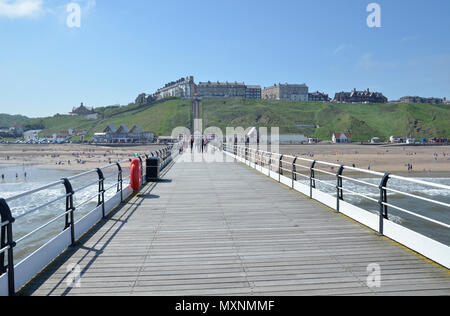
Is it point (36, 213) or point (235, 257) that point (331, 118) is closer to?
point (36, 213)

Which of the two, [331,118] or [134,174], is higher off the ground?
[331,118]

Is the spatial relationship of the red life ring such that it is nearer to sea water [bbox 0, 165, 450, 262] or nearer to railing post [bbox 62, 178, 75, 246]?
sea water [bbox 0, 165, 450, 262]

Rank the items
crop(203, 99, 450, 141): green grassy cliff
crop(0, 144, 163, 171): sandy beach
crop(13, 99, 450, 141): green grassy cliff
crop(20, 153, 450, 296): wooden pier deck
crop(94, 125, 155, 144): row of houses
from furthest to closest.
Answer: crop(13, 99, 450, 141): green grassy cliff, crop(203, 99, 450, 141): green grassy cliff, crop(94, 125, 155, 144): row of houses, crop(0, 144, 163, 171): sandy beach, crop(20, 153, 450, 296): wooden pier deck

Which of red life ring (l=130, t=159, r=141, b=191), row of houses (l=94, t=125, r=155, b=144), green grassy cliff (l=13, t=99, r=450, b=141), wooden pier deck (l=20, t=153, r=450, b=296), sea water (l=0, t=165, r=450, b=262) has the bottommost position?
sea water (l=0, t=165, r=450, b=262)

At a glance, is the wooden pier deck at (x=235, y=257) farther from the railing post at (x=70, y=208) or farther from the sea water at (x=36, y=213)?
the sea water at (x=36, y=213)

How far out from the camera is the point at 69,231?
598 centimetres

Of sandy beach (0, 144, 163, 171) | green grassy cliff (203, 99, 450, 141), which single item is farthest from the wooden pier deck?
green grassy cliff (203, 99, 450, 141)

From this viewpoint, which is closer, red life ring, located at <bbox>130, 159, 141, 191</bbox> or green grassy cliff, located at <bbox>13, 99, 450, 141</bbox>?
red life ring, located at <bbox>130, 159, 141, 191</bbox>

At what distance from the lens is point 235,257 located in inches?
211

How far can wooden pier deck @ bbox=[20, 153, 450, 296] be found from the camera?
427 cm

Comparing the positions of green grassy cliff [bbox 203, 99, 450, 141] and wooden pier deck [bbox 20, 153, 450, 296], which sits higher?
green grassy cliff [bbox 203, 99, 450, 141]

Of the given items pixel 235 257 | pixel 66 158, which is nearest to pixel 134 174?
pixel 235 257
